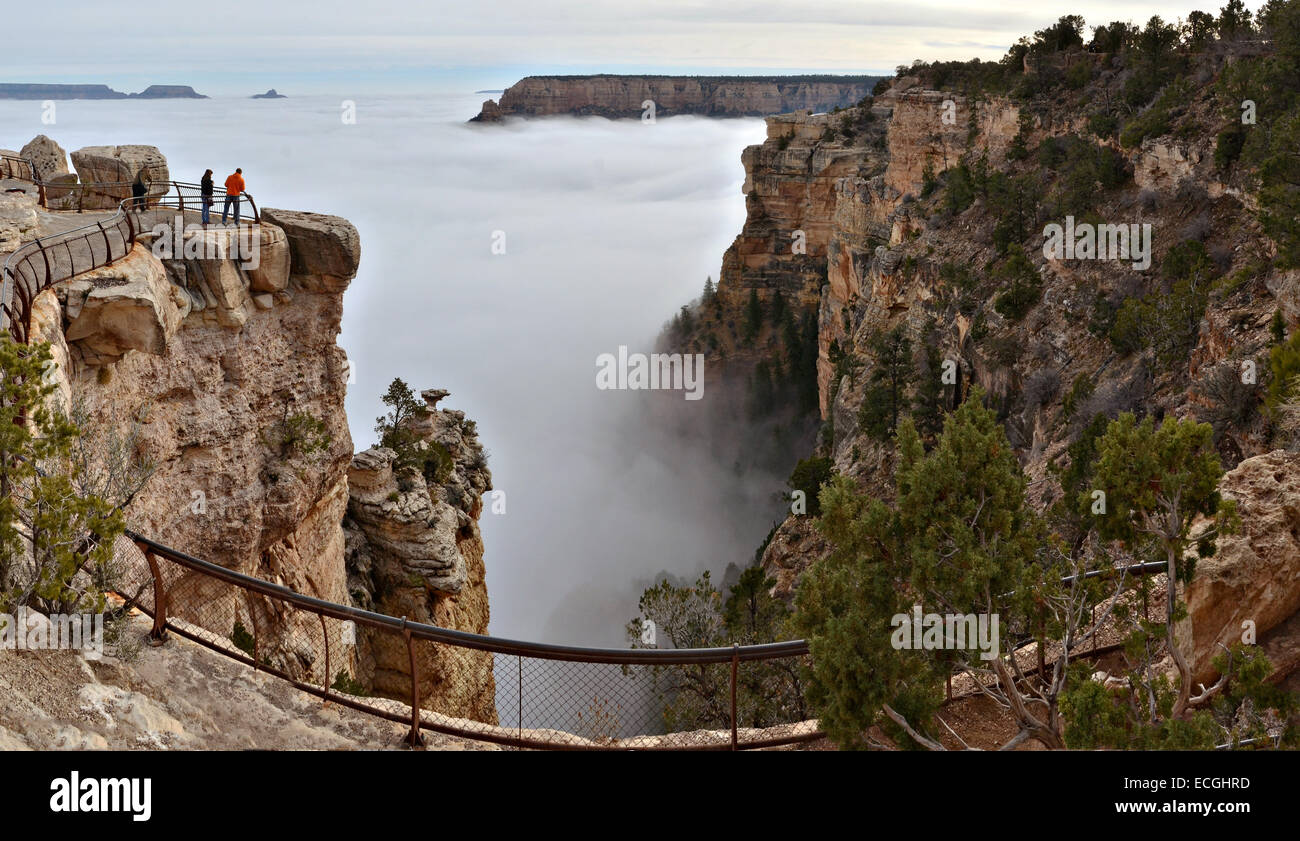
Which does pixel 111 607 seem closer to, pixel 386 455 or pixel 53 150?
pixel 386 455

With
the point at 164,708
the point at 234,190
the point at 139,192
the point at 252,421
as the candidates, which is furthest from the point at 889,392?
the point at 164,708

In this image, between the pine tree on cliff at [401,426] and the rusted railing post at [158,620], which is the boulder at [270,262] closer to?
the pine tree on cliff at [401,426]

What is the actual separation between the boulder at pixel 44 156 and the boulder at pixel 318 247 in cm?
836

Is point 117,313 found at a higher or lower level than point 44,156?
lower

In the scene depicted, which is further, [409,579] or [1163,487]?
[409,579]

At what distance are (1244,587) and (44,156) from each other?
86.0 feet

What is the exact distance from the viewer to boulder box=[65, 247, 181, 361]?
1328 cm

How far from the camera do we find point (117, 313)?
44.7 feet

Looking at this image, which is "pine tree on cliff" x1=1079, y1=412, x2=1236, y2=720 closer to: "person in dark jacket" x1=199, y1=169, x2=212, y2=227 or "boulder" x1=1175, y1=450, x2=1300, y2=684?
"boulder" x1=1175, y1=450, x2=1300, y2=684

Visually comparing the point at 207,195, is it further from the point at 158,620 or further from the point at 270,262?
the point at 158,620

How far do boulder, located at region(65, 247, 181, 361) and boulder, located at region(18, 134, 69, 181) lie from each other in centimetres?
1145

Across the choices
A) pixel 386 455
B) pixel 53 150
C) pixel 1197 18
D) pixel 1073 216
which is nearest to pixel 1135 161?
pixel 1073 216

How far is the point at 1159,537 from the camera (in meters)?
6.92
